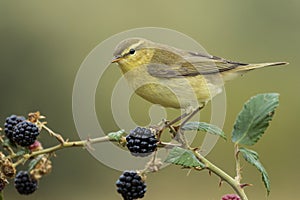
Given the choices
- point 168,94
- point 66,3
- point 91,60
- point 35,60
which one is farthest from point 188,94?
point 66,3

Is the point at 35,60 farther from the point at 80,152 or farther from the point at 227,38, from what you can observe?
the point at 227,38

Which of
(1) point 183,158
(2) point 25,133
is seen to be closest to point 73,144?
(2) point 25,133

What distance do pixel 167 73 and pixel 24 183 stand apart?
541 mm

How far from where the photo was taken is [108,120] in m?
5.89

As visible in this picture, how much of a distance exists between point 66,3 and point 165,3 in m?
1.02

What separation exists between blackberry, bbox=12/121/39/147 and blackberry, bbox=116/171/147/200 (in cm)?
23

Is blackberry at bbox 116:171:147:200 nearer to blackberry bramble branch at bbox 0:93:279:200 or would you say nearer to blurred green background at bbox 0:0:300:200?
blackberry bramble branch at bbox 0:93:279:200

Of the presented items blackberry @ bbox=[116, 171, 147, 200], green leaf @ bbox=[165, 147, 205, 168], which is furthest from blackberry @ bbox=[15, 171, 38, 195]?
green leaf @ bbox=[165, 147, 205, 168]

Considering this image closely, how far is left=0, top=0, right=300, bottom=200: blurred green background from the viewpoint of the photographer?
607 centimetres

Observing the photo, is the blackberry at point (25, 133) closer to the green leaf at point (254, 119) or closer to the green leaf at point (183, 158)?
the green leaf at point (183, 158)

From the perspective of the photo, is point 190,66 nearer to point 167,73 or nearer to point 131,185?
point 167,73

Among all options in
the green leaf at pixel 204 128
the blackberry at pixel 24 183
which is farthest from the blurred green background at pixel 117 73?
the green leaf at pixel 204 128

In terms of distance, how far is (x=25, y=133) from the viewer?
1381 mm

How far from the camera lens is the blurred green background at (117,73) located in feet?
19.9
